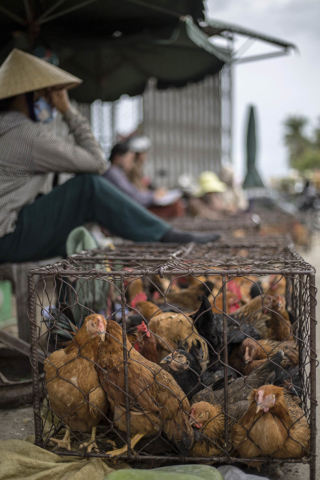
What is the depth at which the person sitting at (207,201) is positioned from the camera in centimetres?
636

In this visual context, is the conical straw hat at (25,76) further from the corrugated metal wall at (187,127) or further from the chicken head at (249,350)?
the corrugated metal wall at (187,127)

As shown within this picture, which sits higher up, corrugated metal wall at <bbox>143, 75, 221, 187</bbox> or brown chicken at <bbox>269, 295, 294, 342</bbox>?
corrugated metal wall at <bbox>143, 75, 221, 187</bbox>

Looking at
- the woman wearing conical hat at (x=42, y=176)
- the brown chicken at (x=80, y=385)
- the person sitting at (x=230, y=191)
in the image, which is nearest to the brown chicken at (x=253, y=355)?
the brown chicken at (x=80, y=385)

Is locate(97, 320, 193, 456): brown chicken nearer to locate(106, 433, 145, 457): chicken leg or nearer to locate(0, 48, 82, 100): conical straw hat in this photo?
locate(106, 433, 145, 457): chicken leg

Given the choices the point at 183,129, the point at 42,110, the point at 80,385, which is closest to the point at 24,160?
the point at 42,110

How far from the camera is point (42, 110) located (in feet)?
8.48

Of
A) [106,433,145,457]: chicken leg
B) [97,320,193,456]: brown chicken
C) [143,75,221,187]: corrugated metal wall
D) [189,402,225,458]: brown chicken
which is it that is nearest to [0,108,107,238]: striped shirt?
[97,320,193,456]: brown chicken

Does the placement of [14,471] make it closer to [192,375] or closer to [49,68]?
[192,375]

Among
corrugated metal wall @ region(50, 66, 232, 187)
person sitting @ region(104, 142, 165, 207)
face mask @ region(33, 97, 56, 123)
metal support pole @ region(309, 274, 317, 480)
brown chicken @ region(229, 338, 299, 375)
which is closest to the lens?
metal support pole @ region(309, 274, 317, 480)

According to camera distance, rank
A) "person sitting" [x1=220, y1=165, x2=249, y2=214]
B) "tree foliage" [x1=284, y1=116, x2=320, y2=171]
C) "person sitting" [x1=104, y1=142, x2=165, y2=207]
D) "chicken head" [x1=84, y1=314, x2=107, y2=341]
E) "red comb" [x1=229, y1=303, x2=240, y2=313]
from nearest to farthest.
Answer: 1. "chicken head" [x1=84, y1=314, x2=107, y2=341]
2. "red comb" [x1=229, y1=303, x2=240, y2=313]
3. "person sitting" [x1=104, y1=142, x2=165, y2=207]
4. "person sitting" [x1=220, y1=165, x2=249, y2=214]
5. "tree foliage" [x1=284, y1=116, x2=320, y2=171]

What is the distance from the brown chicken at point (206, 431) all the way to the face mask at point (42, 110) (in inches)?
74.1

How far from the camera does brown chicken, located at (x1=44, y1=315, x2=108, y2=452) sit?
1.42 m

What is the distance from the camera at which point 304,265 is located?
1.53 metres

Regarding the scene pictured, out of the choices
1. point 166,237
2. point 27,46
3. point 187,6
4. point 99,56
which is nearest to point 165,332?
point 166,237
